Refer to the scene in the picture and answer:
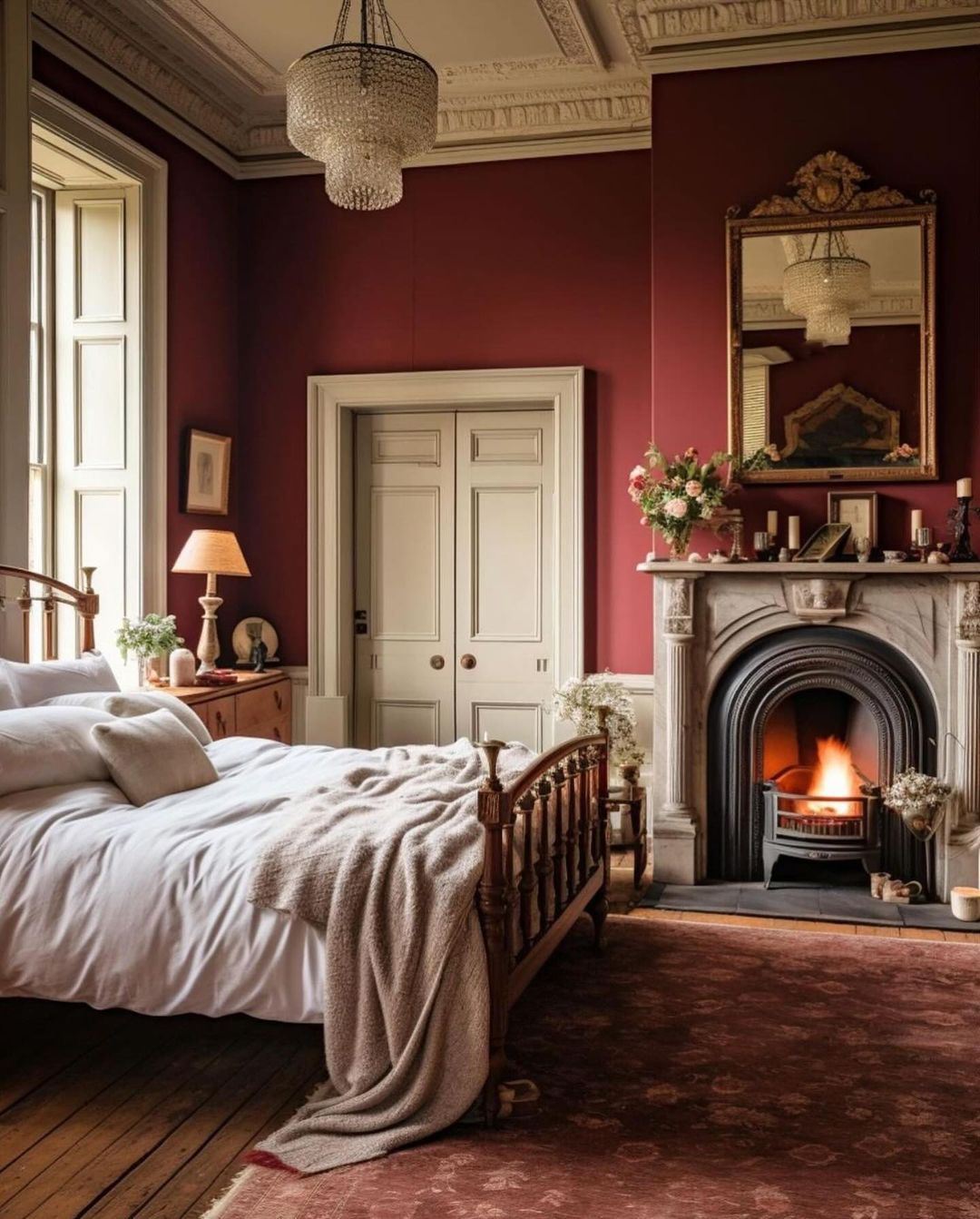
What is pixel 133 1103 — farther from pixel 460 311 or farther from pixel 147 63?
pixel 147 63

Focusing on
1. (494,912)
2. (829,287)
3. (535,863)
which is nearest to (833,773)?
(829,287)

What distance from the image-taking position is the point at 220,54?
584 cm

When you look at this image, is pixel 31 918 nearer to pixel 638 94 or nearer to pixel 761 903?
pixel 761 903

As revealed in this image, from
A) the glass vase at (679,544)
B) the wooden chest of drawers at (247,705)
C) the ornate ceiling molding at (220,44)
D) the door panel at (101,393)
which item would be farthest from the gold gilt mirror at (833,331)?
the door panel at (101,393)

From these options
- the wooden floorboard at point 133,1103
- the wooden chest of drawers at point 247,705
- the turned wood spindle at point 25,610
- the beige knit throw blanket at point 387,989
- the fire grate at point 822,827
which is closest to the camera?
the wooden floorboard at point 133,1103

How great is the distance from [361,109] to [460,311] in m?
2.78

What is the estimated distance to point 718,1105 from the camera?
10.2 feet

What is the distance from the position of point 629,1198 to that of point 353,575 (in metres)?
4.64

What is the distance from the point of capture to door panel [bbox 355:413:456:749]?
22.1 feet

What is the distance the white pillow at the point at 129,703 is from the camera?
4113mm

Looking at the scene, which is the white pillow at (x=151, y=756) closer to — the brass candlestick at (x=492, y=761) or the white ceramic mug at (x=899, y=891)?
the brass candlestick at (x=492, y=761)

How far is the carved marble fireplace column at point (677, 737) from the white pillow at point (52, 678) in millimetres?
2447

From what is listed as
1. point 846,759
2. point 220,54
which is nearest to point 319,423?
point 220,54

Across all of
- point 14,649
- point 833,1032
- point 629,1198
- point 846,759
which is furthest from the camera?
point 846,759
